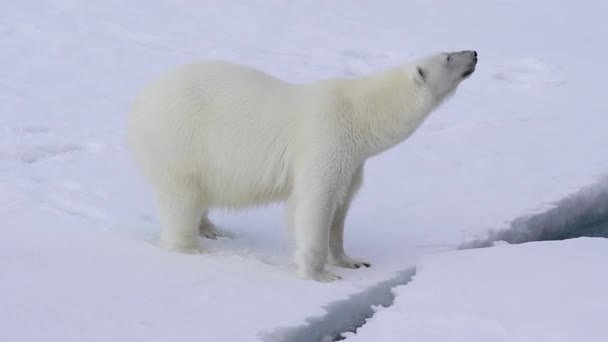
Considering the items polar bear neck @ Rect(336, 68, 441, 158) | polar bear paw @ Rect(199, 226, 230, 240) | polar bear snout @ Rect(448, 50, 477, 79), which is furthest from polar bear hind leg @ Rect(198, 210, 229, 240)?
polar bear snout @ Rect(448, 50, 477, 79)

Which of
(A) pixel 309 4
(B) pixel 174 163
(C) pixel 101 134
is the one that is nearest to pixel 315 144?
(B) pixel 174 163

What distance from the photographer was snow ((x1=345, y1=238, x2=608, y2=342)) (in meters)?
3.67

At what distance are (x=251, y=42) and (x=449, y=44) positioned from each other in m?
2.31

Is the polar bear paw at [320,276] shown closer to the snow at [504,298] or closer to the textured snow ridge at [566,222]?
the snow at [504,298]

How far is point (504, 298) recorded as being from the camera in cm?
403

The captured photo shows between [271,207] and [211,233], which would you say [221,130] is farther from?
[271,207]

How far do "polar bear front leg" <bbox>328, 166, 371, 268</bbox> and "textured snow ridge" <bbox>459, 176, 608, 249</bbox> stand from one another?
28.0 inches

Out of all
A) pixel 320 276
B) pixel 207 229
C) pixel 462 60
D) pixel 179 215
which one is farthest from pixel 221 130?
pixel 462 60

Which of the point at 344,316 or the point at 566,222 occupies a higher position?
the point at 566,222

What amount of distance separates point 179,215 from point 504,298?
5.79 ft

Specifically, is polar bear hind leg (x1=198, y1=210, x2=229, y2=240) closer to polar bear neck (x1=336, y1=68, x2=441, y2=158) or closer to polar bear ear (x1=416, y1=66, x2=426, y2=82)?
polar bear neck (x1=336, y1=68, x2=441, y2=158)

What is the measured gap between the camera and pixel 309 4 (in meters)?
11.9

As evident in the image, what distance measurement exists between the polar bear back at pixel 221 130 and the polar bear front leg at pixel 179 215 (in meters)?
0.06

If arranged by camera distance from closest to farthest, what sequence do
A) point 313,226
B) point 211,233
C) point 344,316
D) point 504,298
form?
point 504,298 < point 344,316 < point 313,226 < point 211,233
